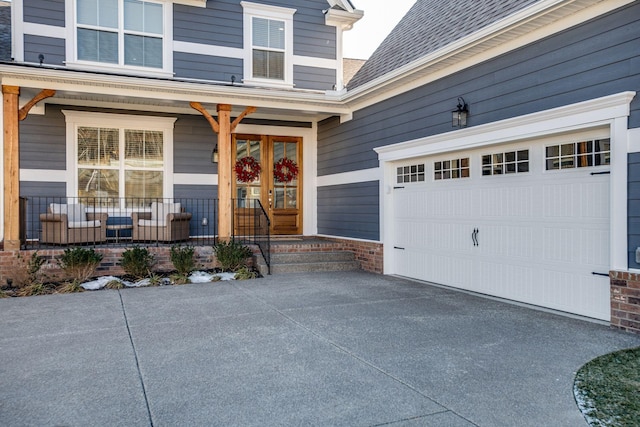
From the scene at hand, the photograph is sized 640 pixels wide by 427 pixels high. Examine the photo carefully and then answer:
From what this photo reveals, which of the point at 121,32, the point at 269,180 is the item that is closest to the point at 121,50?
the point at 121,32

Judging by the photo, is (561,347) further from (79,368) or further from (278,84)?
(278,84)

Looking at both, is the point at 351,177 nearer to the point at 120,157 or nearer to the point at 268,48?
the point at 268,48

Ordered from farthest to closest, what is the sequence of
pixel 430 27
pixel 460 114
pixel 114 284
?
pixel 430 27 < pixel 114 284 < pixel 460 114

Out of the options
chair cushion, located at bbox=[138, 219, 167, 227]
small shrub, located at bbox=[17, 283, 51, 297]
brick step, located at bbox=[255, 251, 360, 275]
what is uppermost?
chair cushion, located at bbox=[138, 219, 167, 227]

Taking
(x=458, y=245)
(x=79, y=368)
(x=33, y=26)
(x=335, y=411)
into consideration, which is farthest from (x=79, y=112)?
(x=335, y=411)

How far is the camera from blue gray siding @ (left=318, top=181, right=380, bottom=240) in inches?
344

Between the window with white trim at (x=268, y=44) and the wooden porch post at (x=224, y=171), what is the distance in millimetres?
1716

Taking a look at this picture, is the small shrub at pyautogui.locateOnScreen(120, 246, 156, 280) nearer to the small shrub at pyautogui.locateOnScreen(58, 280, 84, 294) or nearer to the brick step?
the small shrub at pyautogui.locateOnScreen(58, 280, 84, 294)

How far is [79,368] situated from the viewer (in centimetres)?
366

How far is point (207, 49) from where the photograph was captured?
9758 millimetres

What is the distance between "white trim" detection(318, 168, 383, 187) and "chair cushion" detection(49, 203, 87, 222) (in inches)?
192

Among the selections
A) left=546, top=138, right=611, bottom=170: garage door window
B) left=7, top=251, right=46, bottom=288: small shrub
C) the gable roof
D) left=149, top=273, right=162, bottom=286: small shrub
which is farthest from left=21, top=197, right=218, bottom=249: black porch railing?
left=546, top=138, right=611, bottom=170: garage door window

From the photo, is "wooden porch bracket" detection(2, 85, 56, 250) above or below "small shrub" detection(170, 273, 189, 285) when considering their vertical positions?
above

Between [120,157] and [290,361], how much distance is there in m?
7.27
